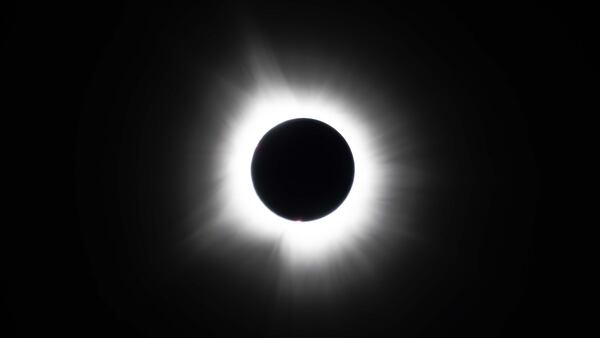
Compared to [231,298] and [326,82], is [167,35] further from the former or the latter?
[231,298]

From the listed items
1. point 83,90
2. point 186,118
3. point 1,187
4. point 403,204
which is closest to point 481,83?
point 403,204

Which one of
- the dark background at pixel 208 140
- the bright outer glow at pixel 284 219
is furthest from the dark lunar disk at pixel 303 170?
the dark background at pixel 208 140

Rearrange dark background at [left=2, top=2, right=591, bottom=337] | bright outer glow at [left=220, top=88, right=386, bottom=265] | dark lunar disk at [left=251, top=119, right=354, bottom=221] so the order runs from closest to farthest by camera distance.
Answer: dark lunar disk at [left=251, top=119, right=354, bottom=221] → bright outer glow at [left=220, top=88, right=386, bottom=265] → dark background at [left=2, top=2, right=591, bottom=337]

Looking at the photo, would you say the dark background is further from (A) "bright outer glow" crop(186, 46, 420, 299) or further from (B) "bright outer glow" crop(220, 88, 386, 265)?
(B) "bright outer glow" crop(220, 88, 386, 265)

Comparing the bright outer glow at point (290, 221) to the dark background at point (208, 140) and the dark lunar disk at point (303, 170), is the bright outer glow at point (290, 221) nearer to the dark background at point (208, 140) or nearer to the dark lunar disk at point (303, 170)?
the dark background at point (208, 140)

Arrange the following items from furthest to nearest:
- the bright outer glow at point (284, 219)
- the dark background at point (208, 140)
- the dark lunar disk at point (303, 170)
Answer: the dark background at point (208, 140)
the bright outer glow at point (284, 219)
the dark lunar disk at point (303, 170)

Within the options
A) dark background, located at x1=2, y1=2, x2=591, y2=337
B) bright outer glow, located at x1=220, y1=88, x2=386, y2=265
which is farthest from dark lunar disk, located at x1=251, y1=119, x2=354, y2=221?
dark background, located at x1=2, y1=2, x2=591, y2=337
